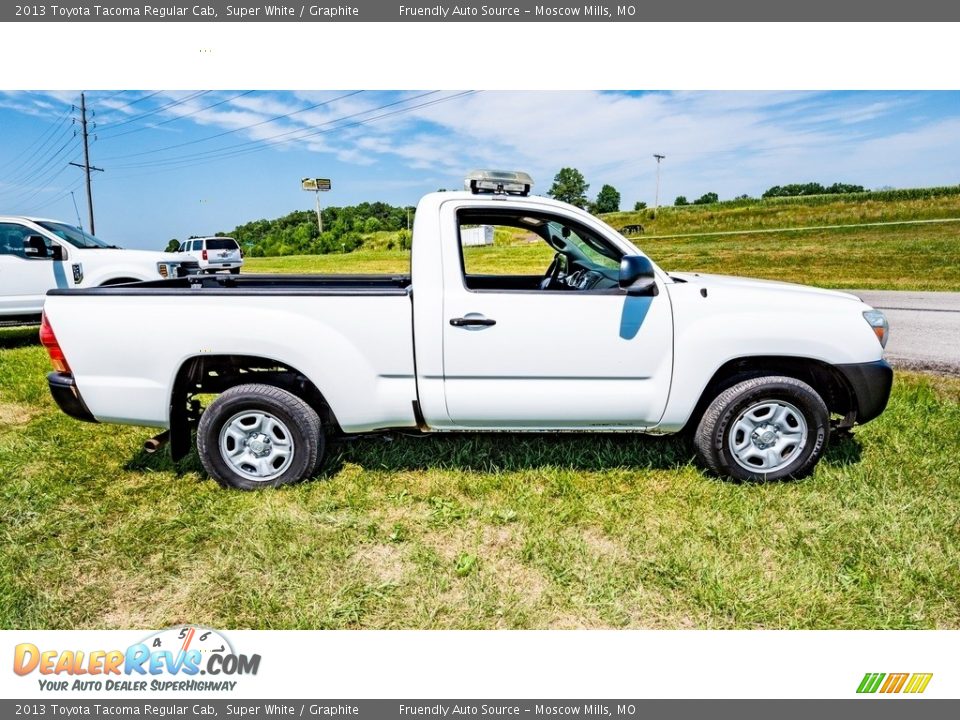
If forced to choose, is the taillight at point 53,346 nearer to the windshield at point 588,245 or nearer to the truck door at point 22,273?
the windshield at point 588,245

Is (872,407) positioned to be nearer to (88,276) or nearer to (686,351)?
(686,351)

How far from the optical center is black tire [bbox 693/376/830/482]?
10.7 feet

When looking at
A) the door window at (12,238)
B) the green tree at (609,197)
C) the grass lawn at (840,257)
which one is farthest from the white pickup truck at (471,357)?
the green tree at (609,197)

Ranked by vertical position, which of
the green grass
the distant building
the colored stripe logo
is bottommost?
the colored stripe logo

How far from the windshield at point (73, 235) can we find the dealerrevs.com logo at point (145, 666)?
7.90m

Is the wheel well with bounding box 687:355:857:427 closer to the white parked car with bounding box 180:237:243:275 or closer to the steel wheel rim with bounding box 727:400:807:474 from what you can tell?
the steel wheel rim with bounding box 727:400:807:474

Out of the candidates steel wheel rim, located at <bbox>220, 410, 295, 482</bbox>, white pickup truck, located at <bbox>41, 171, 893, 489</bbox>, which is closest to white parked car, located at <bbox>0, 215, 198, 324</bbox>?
white pickup truck, located at <bbox>41, 171, 893, 489</bbox>

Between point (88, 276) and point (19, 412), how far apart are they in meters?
3.91

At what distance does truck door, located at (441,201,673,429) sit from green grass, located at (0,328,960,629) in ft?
1.79

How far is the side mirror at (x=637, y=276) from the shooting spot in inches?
116

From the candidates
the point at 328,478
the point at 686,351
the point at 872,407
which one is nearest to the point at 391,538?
the point at 328,478

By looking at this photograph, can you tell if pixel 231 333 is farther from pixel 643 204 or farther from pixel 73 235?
pixel 643 204

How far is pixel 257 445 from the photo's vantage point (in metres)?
3.39

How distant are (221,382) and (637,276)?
2712mm
